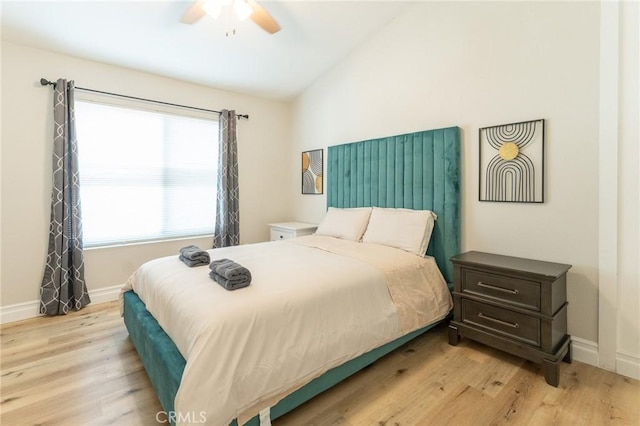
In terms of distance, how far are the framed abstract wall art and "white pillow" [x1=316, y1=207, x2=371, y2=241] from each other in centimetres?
84

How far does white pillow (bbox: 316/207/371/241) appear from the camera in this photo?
305 cm

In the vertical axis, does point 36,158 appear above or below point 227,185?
above

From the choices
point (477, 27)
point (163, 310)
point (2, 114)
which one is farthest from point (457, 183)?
point (2, 114)

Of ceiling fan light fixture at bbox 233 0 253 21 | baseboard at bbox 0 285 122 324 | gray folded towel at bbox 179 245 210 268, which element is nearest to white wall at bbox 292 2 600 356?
ceiling fan light fixture at bbox 233 0 253 21

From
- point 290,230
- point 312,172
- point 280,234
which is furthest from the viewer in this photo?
point 312,172

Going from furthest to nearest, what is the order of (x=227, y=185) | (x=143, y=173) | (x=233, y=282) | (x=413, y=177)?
(x=227, y=185), (x=143, y=173), (x=413, y=177), (x=233, y=282)

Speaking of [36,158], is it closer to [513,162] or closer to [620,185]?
[513,162]

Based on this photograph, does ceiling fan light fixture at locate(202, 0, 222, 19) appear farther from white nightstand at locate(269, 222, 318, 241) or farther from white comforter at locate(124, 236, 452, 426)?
white nightstand at locate(269, 222, 318, 241)

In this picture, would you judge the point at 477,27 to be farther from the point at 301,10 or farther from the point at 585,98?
the point at 301,10

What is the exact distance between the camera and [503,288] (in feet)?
6.59

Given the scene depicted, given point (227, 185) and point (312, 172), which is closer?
point (227, 185)

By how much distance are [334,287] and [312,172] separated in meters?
2.71

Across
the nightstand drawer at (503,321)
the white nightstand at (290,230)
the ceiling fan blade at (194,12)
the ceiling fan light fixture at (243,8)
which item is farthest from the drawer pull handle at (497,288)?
the ceiling fan blade at (194,12)

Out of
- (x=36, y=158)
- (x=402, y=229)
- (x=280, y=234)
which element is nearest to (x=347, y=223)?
(x=402, y=229)
